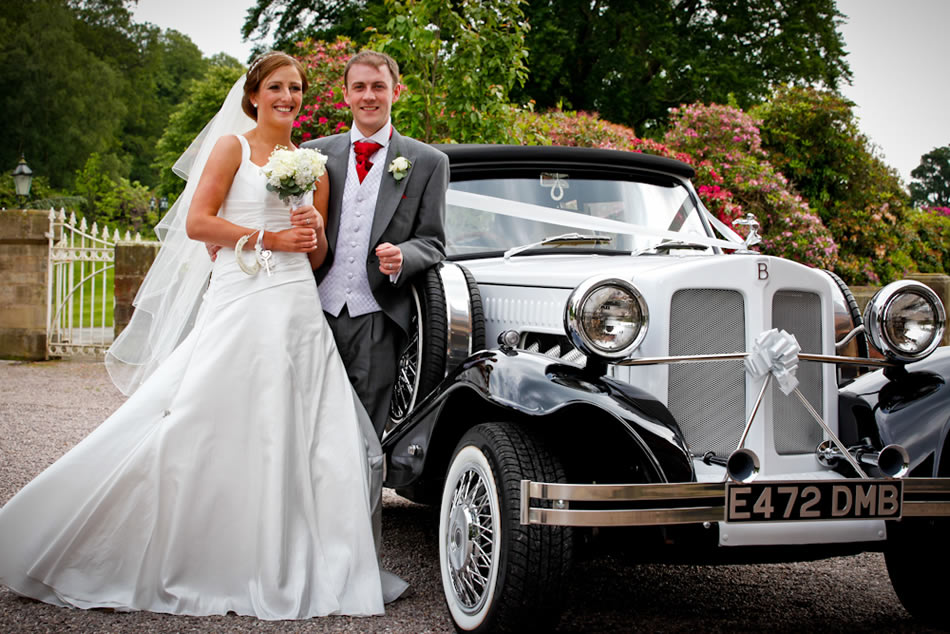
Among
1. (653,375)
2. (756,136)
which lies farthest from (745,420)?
(756,136)

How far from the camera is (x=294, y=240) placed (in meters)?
3.74

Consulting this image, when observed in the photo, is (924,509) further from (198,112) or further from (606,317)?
(198,112)

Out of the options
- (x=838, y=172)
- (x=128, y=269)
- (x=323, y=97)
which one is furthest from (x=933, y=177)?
(x=128, y=269)

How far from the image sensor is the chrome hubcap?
3.01m

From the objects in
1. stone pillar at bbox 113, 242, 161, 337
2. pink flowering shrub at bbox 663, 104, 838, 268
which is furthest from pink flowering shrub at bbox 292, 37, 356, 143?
pink flowering shrub at bbox 663, 104, 838, 268

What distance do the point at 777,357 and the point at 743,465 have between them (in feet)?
1.45

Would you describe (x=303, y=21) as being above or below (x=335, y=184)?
above

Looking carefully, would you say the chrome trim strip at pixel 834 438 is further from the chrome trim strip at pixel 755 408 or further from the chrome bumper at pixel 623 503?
the chrome bumper at pixel 623 503

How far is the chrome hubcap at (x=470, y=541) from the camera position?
301 cm

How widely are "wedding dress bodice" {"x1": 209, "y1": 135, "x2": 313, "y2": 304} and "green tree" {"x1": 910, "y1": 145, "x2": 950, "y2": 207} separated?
37.7 meters

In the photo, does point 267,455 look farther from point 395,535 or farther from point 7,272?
point 7,272

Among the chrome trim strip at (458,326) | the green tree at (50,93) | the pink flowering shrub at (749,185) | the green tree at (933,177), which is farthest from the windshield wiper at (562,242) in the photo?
the green tree at (50,93)

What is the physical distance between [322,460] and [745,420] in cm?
165

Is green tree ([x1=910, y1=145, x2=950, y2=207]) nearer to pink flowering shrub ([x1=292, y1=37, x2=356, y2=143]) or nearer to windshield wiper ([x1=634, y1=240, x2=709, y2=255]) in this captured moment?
pink flowering shrub ([x1=292, y1=37, x2=356, y2=143])
